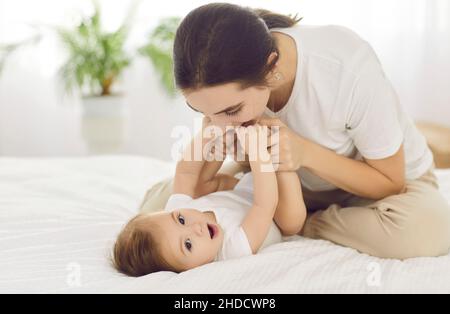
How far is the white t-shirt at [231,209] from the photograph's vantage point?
1315mm

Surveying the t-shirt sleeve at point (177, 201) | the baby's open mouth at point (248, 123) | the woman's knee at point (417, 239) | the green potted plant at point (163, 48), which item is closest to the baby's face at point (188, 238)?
the t-shirt sleeve at point (177, 201)

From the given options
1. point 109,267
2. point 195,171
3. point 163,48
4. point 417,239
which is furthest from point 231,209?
point 163,48

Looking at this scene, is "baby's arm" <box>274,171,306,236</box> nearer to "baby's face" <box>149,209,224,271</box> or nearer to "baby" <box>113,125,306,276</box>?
"baby" <box>113,125,306,276</box>

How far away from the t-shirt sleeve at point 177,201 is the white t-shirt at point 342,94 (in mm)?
284

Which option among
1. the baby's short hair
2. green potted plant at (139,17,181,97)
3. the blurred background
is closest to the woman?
the baby's short hair

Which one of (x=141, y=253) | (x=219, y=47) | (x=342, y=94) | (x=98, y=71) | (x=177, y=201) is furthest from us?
(x=98, y=71)

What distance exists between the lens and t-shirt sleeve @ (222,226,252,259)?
4.29 feet

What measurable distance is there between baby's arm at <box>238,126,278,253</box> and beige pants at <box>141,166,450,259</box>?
18cm

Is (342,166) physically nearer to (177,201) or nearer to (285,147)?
(285,147)

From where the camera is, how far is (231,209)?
1.40 metres

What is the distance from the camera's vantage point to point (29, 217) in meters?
1.57

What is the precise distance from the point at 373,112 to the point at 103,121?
72.0 inches

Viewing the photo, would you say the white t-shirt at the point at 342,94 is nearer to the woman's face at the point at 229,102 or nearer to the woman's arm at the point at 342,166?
the woman's arm at the point at 342,166

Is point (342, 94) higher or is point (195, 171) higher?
point (342, 94)
